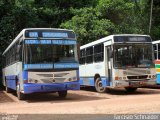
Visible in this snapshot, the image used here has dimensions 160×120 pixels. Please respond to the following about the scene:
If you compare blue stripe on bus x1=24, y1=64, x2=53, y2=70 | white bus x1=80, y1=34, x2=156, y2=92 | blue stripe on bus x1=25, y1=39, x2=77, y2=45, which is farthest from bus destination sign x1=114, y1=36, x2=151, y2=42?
blue stripe on bus x1=24, y1=64, x2=53, y2=70

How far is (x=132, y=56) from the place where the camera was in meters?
19.4

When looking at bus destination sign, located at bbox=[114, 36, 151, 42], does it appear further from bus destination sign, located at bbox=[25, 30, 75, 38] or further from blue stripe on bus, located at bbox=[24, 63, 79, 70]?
blue stripe on bus, located at bbox=[24, 63, 79, 70]

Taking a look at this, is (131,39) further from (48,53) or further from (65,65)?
(48,53)

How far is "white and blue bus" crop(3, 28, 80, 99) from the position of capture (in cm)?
1608

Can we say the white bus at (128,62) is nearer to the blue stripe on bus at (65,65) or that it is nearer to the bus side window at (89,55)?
the bus side window at (89,55)

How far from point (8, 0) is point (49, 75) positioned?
1739 cm

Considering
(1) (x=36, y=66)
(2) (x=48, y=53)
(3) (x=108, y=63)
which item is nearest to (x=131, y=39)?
(3) (x=108, y=63)

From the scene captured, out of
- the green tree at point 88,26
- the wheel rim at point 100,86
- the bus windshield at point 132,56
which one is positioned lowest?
the wheel rim at point 100,86

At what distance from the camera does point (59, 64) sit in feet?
53.8

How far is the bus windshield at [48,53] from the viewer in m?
16.2

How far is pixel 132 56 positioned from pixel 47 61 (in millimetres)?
5000

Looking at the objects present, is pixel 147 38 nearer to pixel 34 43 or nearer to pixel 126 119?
pixel 34 43

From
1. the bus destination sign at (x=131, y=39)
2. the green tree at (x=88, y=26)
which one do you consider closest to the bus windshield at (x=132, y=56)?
the bus destination sign at (x=131, y=39)

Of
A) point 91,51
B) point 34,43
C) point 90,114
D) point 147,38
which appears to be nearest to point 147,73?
Answer: point 147,38
